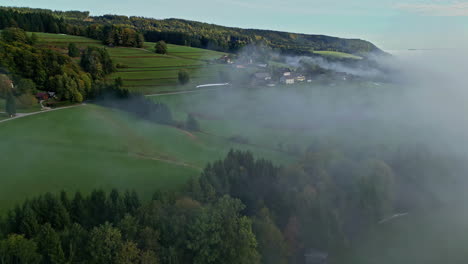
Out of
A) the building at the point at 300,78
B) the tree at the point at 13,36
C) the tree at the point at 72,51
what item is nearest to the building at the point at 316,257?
the building at the point at 300,78

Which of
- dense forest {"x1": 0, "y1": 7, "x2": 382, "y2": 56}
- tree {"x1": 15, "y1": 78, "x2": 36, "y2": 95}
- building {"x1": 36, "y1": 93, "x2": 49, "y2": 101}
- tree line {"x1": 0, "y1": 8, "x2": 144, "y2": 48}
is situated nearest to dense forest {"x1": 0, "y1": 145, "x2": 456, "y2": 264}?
tree {"x1": 15, "y1": 78, "x2": 36, "y2": 95}

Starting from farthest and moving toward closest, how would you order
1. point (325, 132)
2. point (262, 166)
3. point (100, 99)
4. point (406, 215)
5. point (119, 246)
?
point (100, 99) → point (325, 132) → point (406, 215) → point (262, 166) → point (119, 246)

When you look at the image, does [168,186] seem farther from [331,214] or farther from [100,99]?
[100,99]

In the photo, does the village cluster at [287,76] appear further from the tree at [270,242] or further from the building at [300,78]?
the tree at [270,242]

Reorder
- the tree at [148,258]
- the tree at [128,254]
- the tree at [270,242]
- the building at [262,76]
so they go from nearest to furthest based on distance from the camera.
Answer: the tree at [128,254]
the tree at [148,258]
the tree at [270,242]
the building at [262,76]

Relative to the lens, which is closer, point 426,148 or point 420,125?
point 426,148

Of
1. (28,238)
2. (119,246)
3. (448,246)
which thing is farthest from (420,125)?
(28,238)

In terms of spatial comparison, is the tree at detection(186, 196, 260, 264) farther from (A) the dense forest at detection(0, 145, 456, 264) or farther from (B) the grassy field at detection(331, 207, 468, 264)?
(B) the grassy field at detection(331, 207, 468, 264)
